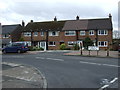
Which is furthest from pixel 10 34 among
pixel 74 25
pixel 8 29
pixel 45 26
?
pixel 74 25

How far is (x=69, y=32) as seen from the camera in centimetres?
4134

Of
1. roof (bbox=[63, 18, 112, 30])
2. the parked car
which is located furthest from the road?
roof (bbox=[63, 18, 112, 30])

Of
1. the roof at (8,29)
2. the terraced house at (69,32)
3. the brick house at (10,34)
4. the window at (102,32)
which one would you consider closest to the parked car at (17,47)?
the terraced house at (69,32)

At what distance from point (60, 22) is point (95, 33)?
10584 mm

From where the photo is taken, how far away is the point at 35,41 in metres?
44.6

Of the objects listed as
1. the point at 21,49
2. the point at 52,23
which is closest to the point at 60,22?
the point at 52,23

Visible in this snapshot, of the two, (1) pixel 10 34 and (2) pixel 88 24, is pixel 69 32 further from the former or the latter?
(1) pixel 10 34

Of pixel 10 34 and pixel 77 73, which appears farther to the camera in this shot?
pixel 10 34

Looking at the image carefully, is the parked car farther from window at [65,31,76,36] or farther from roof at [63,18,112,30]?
roof at [63,18,112,30]

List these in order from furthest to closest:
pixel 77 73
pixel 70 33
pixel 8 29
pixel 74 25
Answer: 1. pixel 8 29
2. pixel 74 25
3. pixel 70 33
4. pixel 77 73

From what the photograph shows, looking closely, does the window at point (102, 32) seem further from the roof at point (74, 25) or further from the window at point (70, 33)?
the window at point (70, 33)

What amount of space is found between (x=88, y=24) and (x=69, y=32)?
5096 mm

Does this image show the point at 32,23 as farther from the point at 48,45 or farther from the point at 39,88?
the point at 39,88

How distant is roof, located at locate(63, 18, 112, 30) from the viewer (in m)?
39.5
